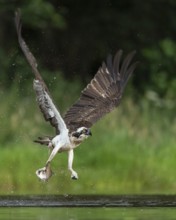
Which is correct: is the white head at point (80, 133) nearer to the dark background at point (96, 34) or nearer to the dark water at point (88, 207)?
the dark water at point (88, 207)

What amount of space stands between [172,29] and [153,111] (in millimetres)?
7157

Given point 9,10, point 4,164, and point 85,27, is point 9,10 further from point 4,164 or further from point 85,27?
point 4,164

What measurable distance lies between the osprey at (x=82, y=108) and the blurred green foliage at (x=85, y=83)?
155cm

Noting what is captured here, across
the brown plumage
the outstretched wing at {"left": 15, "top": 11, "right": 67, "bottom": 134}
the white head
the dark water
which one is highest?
the brown plumage

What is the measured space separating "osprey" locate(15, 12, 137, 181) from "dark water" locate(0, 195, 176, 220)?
0.39m

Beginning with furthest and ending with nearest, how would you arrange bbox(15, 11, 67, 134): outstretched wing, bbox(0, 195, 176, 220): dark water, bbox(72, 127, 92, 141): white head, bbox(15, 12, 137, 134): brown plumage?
bbox(15, 12, 137, 134): brown plumage, bbox(72, 127, 92, 141): white head, bbox(0, 195, 176, 220): dark water, bbox(15, 11, 67, 134): outstretched wing

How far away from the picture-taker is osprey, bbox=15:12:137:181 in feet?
40.6

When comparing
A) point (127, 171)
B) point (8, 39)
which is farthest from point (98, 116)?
point (8, 39)

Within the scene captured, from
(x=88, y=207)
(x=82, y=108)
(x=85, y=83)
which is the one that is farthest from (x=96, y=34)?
(x=88, y=207)

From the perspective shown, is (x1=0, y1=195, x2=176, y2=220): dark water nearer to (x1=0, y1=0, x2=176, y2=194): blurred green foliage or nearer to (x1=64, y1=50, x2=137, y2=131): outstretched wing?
(x1=64, y1=50, x2=137, y2=131): outstretched wing

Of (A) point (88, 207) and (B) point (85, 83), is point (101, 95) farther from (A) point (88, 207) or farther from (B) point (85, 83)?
(B) point (85, 83)

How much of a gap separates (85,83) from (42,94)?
1117 centimetres

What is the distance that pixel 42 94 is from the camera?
472 inches

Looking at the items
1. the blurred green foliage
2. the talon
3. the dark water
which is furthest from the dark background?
the talon
